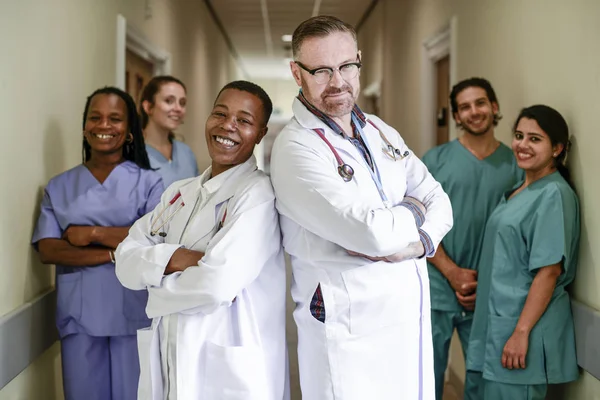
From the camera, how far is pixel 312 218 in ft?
4.54

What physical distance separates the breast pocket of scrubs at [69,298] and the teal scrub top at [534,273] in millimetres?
1302

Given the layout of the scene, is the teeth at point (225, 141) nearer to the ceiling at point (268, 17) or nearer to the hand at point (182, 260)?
the hand at point (182, 260)

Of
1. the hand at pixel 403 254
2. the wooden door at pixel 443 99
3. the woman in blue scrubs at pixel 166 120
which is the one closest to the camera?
the hand at pixel 403 254

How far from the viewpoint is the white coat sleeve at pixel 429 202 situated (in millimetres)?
1491

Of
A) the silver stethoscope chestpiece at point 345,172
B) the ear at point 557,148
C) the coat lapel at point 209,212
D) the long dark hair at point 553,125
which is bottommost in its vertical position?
the coat lapel at point 209,212

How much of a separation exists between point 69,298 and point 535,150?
5.06 feet

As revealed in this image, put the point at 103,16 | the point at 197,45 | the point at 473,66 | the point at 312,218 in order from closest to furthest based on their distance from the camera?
the point at 312,218 → the point at 103,16 → the point at 473,66 → the point at 197,45

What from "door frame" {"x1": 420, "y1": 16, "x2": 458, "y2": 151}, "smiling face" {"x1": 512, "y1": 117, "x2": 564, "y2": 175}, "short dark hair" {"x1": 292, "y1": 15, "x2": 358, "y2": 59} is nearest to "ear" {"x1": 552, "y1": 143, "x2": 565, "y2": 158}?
"smiling face" {"x1": 512, "y1": 117, "x2": 564, "y2": 175}

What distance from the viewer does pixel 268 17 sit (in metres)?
7.09

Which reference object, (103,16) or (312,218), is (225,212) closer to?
(312,218)

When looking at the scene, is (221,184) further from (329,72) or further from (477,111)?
(477,111)

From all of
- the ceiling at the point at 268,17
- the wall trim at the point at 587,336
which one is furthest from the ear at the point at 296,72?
the ceiling at the point at 268,17

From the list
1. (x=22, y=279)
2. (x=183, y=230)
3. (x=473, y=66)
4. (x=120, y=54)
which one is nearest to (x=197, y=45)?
(x=120, y=54)

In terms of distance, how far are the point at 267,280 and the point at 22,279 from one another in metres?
0.91
